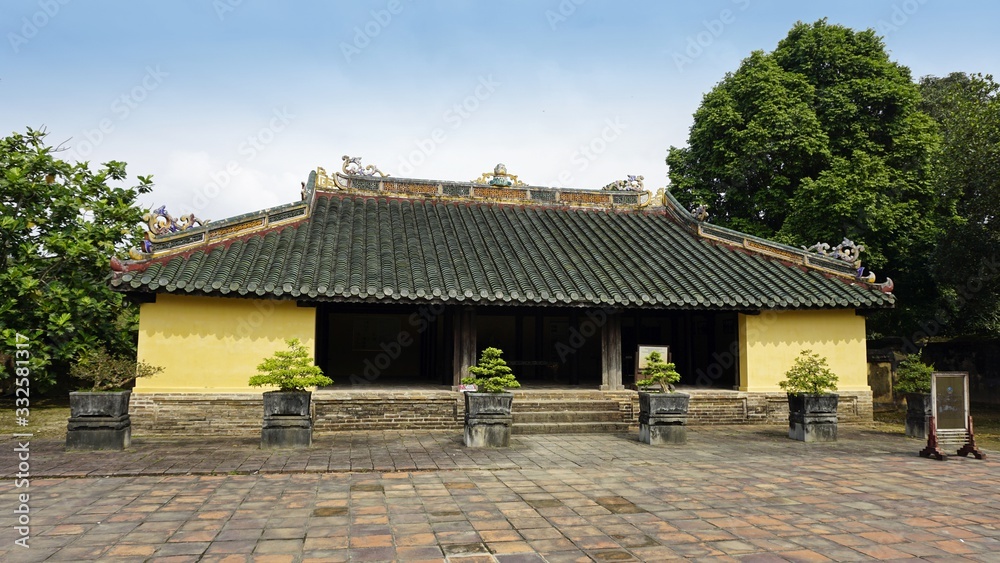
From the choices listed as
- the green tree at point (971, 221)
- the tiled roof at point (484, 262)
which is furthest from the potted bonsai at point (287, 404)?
the green tree at point (971, 221)

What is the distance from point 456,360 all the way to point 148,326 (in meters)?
5.57

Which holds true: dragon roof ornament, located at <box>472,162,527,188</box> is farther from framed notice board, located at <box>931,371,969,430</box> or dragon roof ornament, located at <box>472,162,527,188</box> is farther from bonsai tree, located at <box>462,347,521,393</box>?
framed notice board, located at <box>931,371,969,430</box>

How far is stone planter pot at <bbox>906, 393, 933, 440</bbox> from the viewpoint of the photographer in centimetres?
1118

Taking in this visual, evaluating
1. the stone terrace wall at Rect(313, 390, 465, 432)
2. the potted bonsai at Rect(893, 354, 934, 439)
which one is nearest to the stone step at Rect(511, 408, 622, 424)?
the stone terrace wall at Rect(313, 390, 465, 432)

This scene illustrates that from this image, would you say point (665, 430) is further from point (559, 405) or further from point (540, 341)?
point (540, 341)

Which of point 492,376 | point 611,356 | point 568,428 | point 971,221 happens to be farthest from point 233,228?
point 971,221

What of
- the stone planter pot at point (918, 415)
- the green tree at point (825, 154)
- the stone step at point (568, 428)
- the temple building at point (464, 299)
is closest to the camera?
the temple building at point (464, 299)

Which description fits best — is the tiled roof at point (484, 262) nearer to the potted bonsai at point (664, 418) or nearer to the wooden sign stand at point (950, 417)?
the potted bonsai at point (664, 418)

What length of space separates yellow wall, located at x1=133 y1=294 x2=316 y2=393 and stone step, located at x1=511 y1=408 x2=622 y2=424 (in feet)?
13.8

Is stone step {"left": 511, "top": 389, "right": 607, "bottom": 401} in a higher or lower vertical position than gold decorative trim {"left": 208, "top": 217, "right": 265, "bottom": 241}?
lower

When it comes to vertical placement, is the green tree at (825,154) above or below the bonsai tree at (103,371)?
above

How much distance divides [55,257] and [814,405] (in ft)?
53.3

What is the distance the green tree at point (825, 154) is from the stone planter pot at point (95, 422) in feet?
54.0

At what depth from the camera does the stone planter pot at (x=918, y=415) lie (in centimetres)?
1118
